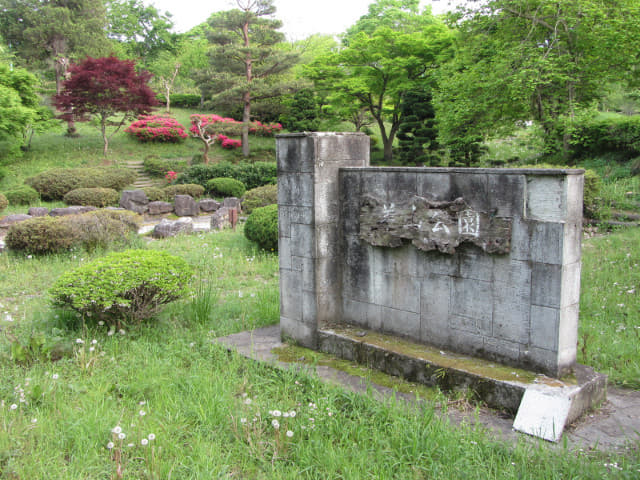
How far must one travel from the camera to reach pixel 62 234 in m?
8.89

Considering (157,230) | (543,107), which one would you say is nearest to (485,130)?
(543,107)

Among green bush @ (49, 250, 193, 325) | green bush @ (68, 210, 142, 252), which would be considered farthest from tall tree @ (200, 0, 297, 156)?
green bush @ (49, 250, 193, 325)

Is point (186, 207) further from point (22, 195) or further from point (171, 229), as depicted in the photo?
point (22, 195)

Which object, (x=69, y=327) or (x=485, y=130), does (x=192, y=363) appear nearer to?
(x=69, y=327)

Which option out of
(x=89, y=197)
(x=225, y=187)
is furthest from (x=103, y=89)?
(x=225, y=187)

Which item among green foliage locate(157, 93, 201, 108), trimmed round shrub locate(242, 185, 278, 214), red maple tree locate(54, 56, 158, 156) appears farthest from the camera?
green foliage locate(157, 93, 201, 108)

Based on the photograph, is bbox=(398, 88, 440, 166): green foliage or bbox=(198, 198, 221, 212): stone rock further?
bbox=(398, 88, 440, 166): green foliage

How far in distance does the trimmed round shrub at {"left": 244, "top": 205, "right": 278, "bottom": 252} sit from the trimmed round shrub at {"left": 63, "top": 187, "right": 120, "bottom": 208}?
9390mm

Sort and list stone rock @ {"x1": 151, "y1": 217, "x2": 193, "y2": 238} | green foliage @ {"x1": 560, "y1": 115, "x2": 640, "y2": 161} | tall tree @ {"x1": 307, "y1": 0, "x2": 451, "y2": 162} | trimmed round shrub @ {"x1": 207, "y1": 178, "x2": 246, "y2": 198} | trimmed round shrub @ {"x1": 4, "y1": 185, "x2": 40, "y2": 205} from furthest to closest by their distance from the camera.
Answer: tall tree @ {"x1": 307, "y1": 0, "x2": 451, "y2": 162} < trimmed round shrub @ {"x1": 207, "y1": 178, "x2": 246, "y2": 198} < trimmed round shrub @ {"x1": 4, "y1": 185, "x2": 40, "y2": 205} < green foliage @ {"x1": 560, "y1": 115, "x2": 640, "y2": 161} < stone rock @ {"x1": 151, "y1": 217, "x2": 193, "y2": 238}

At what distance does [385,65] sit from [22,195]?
1391 cm

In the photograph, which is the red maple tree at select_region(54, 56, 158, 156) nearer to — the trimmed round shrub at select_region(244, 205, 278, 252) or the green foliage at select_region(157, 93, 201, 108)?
the green foliage at select_region(157, 93, 201, 108)

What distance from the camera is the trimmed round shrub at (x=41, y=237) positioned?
8.83 m

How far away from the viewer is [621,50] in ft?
38.4

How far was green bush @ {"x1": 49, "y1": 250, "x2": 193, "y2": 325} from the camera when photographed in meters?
5.20
